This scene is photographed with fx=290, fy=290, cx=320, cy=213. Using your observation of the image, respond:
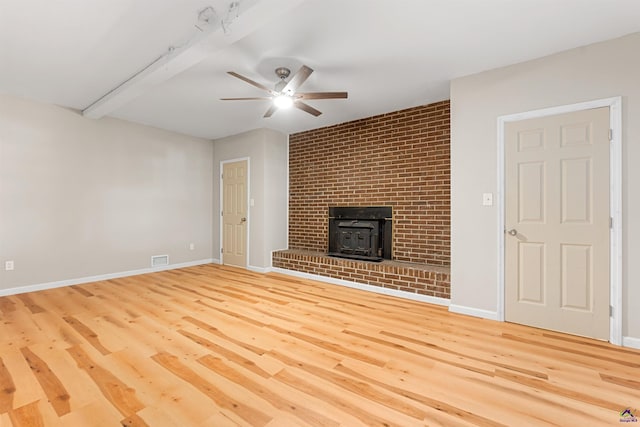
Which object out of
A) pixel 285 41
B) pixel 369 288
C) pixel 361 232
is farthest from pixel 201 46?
pixel 369 288

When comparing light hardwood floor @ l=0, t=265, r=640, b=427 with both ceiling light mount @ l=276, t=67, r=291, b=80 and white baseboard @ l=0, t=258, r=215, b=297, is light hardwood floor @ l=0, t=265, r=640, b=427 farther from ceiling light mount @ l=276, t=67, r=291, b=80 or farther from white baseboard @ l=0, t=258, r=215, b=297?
ceiling light mount @ l=276, t=67, r=291, b=80

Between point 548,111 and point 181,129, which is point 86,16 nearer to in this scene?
point 181,129

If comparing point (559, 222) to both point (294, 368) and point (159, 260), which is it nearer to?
point (294, 368)

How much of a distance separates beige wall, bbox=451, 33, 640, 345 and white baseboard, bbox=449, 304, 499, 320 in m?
0.02

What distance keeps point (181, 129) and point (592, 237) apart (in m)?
5.68

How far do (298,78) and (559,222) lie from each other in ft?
8.80

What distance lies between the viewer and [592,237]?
247 cm

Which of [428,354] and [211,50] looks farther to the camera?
[211,50]

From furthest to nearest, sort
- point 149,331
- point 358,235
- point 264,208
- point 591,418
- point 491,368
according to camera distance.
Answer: point 264,208 < point 358,235 < point 149,331 < point 491,368 < point 591,418

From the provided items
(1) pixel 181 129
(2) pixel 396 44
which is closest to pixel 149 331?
(2) pixel 396 44

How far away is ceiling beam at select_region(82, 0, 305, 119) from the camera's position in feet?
6.09

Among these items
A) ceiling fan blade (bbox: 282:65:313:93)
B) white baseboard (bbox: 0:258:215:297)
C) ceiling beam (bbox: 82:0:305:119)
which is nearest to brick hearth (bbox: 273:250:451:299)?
white baseboard (bbox: 0:258:215:297)

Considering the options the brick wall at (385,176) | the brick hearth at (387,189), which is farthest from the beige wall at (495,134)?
the brick wall at (385,176)

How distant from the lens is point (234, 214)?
553 cm
